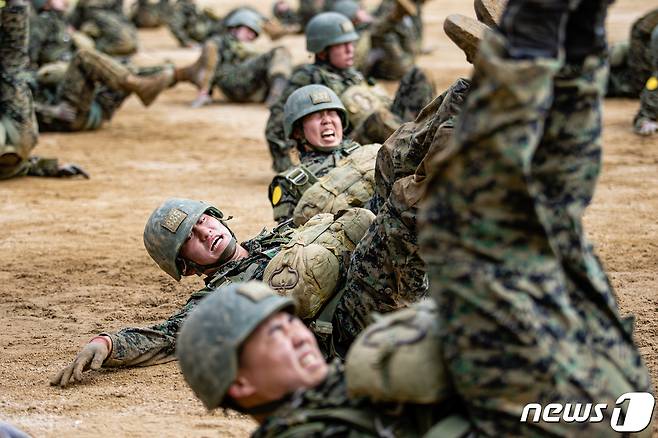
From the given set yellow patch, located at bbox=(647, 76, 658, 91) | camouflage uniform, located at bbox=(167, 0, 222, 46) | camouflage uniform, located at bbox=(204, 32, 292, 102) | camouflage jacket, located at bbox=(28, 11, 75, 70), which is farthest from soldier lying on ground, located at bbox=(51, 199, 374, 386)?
camouflage uniform, located at bbox=(167, 0, 222, 46)

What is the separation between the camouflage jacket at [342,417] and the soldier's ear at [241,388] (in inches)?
3.7

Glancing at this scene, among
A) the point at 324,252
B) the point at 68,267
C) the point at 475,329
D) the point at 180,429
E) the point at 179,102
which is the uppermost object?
the point at 475,329

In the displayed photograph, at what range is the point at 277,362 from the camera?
3121 mm

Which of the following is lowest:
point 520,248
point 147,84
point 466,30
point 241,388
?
point 147,84

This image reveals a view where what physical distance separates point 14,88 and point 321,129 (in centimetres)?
343

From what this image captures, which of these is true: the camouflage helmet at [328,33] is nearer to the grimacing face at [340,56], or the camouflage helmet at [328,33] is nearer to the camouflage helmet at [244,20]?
the grimacing face at [340,56]

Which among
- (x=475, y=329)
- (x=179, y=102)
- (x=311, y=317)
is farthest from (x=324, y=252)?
(x=179, y=102)

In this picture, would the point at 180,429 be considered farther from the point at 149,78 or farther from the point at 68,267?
the point at 149,78

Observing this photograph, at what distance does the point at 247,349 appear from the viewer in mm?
3156

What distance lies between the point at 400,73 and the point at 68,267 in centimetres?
863

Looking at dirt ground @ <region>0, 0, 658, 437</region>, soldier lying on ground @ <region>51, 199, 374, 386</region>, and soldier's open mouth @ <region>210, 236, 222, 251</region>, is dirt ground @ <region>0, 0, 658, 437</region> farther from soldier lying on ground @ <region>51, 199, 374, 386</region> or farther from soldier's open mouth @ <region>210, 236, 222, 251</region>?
soldier's open mouth @ <region>210, 236, 222, 251</region>

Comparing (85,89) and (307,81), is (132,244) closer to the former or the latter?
(307,81)

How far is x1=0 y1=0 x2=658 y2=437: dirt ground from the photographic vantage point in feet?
15.8

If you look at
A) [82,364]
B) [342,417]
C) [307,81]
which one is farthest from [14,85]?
[342,417]
